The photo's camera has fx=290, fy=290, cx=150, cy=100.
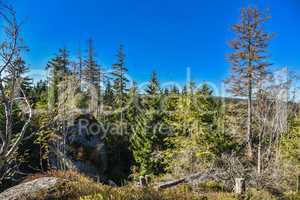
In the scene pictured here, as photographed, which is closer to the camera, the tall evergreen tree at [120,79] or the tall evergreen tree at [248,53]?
the tall evergreen tree at [248,53]

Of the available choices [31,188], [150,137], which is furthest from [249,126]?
[31,188]

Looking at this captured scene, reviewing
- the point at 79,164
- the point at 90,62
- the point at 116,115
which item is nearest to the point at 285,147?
the point at 79,164

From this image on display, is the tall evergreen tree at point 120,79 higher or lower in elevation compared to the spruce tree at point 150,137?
higher

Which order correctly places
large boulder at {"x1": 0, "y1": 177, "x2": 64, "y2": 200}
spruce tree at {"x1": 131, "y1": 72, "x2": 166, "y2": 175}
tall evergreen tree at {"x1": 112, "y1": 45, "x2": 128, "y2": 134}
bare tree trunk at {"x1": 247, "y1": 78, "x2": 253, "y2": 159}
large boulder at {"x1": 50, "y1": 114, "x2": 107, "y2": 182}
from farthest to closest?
tall evergreen tree at {"x1": 112, "y1": 45, "x2": 128, "y2": 134} < spruce tree at {"x1": 131, "y1": 72, "x2": 166, "y2": 175} < large boulder at {"x1": 50, "y1": 114, "x2": 107, "y2": 182} < bare tree trunk at {"x1": 247, "y1": 78, "x2": 253, "y2": 159} < large boulder at {"x1": 0, "y1": 177, "x2": 64, "y2": 200}

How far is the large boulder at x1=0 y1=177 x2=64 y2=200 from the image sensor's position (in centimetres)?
725

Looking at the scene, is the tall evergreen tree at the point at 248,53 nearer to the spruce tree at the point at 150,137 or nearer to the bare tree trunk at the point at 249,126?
the bare tree trunk at the point at 249,126

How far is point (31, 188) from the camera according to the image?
755cm

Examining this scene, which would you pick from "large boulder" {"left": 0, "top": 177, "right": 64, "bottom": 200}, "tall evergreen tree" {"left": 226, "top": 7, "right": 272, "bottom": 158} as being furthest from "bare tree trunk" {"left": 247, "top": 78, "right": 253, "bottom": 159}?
"large boulder" {"left": 0, "top": 177, "right": 64, "bottom": 200}

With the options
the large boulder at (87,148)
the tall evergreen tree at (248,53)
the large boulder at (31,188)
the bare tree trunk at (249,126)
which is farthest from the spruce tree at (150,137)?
the large boulder at (31,188)

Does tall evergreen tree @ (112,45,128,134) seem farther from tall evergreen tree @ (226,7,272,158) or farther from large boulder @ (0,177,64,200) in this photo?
large boulder @ (0,177,64,200)

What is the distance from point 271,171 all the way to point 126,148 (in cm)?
1598

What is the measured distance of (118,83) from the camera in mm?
33406

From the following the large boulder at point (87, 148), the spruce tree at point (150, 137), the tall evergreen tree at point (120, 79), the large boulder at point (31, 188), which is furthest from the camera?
the tall evergreen tree at point (120, 79)

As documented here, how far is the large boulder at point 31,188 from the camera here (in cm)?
725
